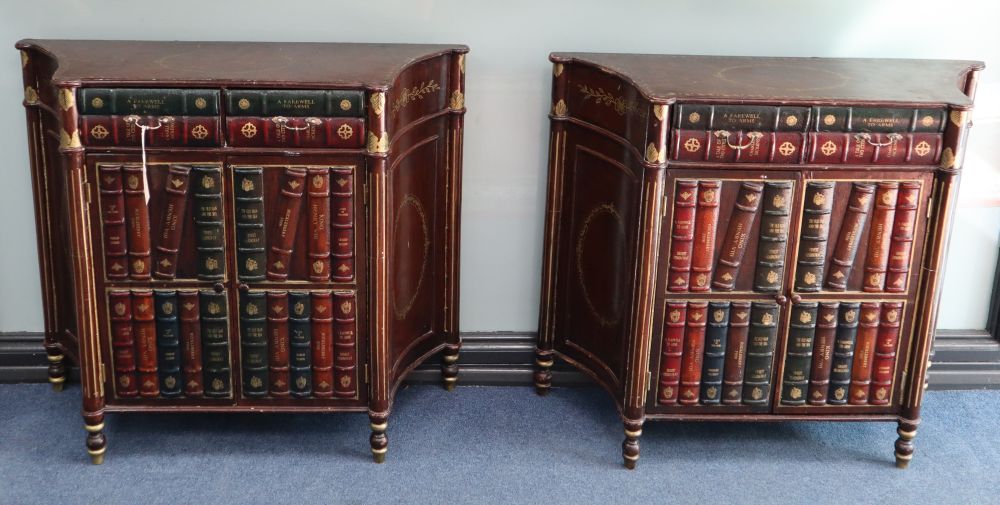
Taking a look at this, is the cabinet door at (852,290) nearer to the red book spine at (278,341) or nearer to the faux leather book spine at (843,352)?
Answer: the faux leather book spine at (843,352)

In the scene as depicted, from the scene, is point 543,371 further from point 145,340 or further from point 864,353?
point 145,340

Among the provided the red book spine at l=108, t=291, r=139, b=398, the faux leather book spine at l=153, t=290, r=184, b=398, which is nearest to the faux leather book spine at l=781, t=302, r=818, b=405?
the faux leather book spine at l=153, t=290, r=184, b=398

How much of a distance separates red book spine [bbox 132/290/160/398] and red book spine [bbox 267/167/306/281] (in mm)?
309

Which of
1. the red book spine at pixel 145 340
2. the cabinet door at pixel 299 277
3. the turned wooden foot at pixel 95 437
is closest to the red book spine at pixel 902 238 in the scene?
the cabinet door at pixel 299 277

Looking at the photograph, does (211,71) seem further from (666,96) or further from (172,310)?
(666,96)

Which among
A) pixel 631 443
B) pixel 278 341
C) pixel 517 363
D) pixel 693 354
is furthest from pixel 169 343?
pixel 693 354

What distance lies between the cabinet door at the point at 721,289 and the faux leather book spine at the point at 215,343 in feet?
3.51

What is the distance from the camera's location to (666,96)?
2486 millimetres

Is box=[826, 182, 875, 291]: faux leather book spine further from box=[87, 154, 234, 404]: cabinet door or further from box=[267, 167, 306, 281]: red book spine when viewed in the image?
box=[87, 154, 234, 404]: cabinet door

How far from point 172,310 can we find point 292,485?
0.53 metres

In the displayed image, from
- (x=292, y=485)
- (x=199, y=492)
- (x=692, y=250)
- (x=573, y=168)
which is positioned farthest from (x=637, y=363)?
(x=199, y=492)

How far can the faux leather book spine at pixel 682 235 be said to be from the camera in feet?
8.52

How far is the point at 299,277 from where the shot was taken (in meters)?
2.69

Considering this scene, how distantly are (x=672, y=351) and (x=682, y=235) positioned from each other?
32 centimetres
